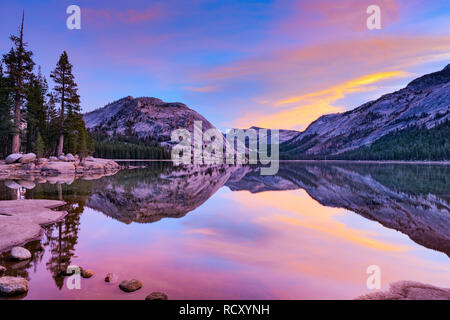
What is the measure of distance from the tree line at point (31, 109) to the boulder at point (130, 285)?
5985 cm

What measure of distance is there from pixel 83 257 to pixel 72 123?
6346cm

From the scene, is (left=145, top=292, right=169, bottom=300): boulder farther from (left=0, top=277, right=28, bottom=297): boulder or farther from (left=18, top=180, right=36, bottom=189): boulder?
(left=18, top=180, right=36, bottom=189): boulder

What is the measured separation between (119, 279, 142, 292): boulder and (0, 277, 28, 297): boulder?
3017 mm

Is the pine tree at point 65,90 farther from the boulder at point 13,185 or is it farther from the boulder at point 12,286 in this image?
the boulder at point 12,286

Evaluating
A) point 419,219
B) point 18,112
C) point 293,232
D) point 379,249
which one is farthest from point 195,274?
point 18,112

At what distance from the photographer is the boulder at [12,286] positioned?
26.2ft

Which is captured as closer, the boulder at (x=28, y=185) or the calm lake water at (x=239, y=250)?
the calm lake water at (x=239, y=250)

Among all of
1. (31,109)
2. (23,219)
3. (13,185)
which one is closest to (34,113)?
(31,109)

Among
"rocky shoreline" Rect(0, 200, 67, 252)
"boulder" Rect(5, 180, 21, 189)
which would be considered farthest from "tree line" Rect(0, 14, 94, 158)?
"rocky shoreline" Rect(0, 200, 67, 252)

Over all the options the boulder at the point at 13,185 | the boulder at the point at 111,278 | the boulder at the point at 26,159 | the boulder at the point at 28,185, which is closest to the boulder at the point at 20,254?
the boulder at the point at 111,278

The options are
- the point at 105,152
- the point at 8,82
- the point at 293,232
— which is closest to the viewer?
the point at 293,232
